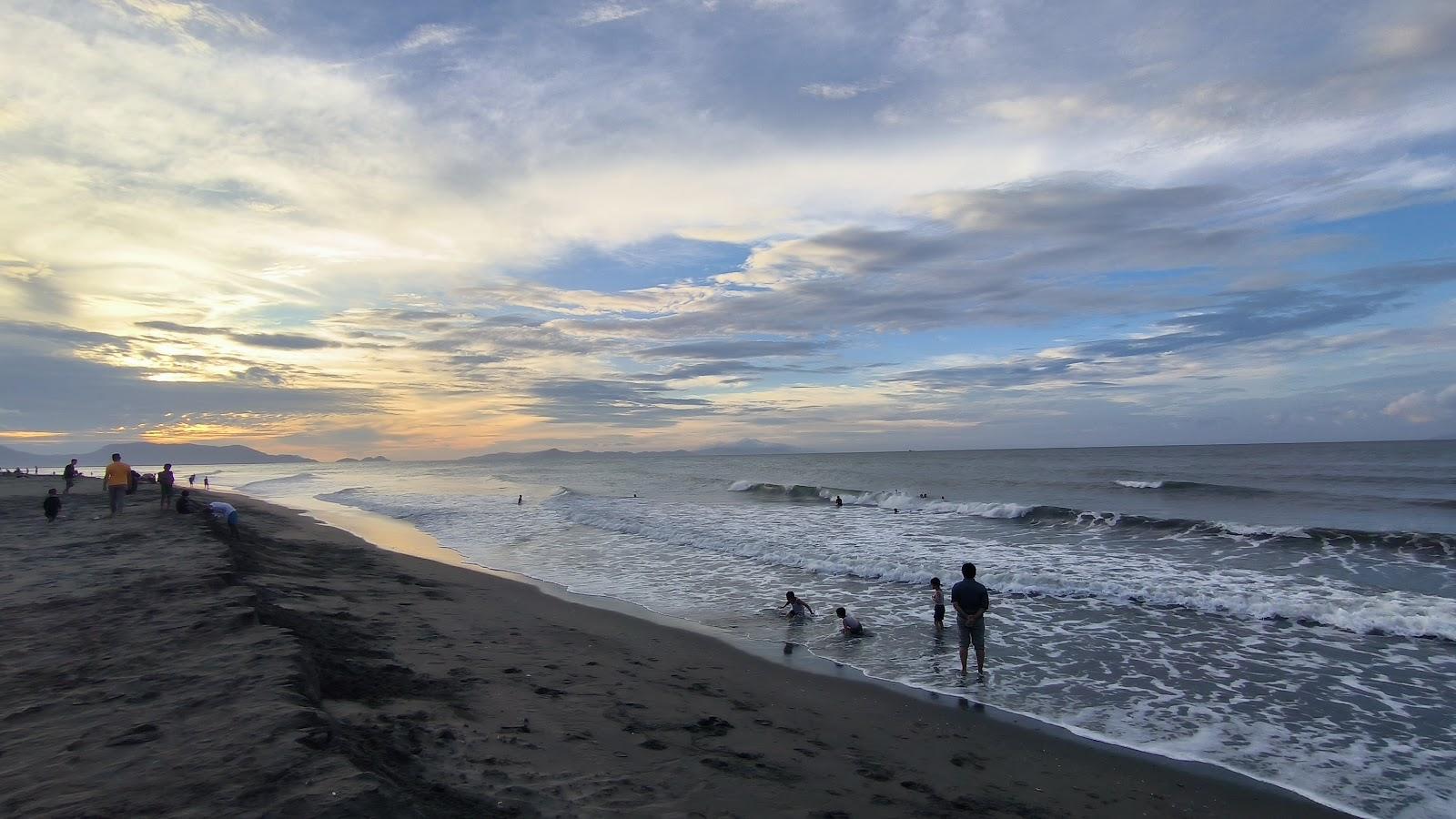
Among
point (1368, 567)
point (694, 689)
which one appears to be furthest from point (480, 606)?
point (1368, 567)

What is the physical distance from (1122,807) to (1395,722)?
5081 mm

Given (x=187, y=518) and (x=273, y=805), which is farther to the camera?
(x=187, y=518)

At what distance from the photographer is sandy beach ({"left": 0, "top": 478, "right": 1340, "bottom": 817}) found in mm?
4672

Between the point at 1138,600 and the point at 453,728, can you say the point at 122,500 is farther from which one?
the point at 1138,600

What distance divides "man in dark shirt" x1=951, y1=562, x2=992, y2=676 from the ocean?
0.34 metres

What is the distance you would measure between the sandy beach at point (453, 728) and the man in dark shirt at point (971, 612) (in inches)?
58.3

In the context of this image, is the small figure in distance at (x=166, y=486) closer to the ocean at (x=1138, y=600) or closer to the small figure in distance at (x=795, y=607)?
the ocean at (x=1138, y=600)

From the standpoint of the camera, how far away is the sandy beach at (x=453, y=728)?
4672 millimetres

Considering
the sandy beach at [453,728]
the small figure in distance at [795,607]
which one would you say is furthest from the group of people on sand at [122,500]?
the small figure in distance at [795,607]

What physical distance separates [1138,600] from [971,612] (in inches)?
281

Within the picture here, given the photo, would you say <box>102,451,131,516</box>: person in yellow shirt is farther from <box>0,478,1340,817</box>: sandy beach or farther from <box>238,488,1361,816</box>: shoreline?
<box>0,478,1340,817</box>: sandy beach

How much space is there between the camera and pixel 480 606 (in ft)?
43.5

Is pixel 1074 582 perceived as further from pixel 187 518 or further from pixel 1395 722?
pixel 187 518

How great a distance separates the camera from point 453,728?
20.9ft
